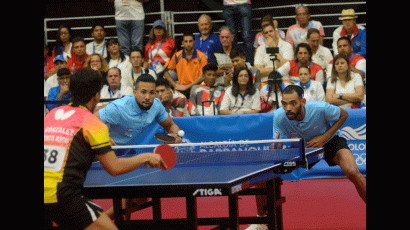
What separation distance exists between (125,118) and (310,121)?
199cm

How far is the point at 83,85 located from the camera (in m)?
3.10

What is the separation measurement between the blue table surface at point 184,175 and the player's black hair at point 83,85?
575 millimetres

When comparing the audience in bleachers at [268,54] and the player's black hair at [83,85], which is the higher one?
the audience in bleachers at [268,54]

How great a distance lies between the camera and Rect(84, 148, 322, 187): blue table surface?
319cm

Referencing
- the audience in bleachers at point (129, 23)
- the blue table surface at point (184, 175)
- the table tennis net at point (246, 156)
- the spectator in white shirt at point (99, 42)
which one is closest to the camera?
the blue table surface at point (184, 175)

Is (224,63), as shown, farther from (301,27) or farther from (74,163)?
(74,163)

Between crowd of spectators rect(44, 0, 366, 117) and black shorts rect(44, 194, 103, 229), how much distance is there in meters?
5.12

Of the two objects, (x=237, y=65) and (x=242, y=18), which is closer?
(x=237, y=65)

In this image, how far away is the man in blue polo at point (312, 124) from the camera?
5.07m

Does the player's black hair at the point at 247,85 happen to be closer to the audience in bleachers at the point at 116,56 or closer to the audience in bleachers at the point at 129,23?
the audience in bleachers at the point at 116,56

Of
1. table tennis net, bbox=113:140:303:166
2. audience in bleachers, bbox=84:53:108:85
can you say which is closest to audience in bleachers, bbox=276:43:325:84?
audience in bleachers, bbox=84:53:108:85

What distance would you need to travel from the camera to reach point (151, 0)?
11906mm

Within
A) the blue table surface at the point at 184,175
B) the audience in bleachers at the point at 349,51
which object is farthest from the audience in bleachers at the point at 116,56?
the blue table surface at the point at 184,175

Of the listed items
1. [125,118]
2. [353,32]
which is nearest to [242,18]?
[353,32]
